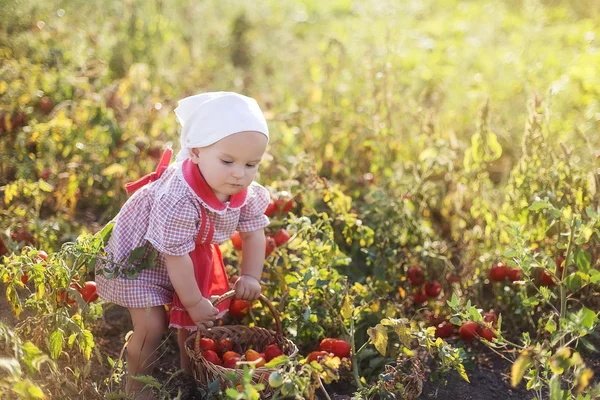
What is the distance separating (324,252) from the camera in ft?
8.23

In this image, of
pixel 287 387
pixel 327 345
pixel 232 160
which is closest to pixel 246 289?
pixel 327 345

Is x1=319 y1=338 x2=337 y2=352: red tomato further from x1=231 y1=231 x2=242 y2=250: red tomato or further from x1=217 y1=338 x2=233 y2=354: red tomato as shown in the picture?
x1=231 y1=231 x2=242 y2=250: red tomato

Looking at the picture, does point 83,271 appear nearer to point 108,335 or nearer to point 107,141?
point 108,335

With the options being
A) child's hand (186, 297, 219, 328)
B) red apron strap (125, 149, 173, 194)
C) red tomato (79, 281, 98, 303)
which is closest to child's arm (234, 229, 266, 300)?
child's hand (186, 297, 219, 328)

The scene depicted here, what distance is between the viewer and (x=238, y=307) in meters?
2.58

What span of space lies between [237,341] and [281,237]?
49 cm

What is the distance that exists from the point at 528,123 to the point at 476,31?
12.5ft

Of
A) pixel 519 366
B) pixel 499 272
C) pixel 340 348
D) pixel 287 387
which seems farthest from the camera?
pixel 499 272

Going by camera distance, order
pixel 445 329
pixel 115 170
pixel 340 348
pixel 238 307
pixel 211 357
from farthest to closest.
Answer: pixel 115 170, pixel 445 329, pixel 238 307, pixel 340 348, pixel 211 357

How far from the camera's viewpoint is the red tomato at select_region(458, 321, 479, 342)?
2545 mm

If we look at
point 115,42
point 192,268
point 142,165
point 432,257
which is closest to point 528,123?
point 432,257

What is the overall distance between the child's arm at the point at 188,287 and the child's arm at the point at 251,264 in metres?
0.14

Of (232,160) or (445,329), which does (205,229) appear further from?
(445,329)

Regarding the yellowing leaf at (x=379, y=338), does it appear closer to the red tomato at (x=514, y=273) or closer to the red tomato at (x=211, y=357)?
the red tomato at (x=211, y=357)
